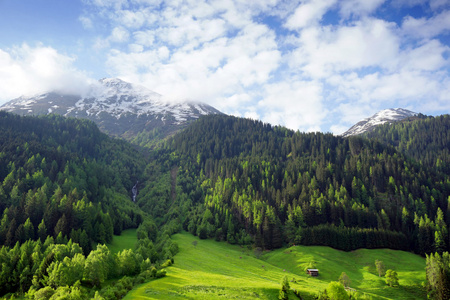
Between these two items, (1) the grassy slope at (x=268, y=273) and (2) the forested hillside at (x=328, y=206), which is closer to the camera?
(1) the grassy slope at (x=268, y=273)

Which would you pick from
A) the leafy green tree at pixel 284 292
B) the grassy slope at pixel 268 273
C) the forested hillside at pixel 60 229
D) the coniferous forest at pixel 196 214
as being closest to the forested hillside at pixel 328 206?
the coniferous forest at pixel 196 214

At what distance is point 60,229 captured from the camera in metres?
97.1

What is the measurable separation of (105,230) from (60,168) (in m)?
76.3

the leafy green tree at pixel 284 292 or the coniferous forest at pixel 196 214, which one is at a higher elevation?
the coniferous forest at pixel 196 214

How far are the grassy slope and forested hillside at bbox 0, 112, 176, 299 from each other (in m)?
8.76

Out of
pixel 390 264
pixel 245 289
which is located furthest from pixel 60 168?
pixel 390 264

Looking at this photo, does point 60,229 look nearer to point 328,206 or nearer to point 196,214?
point 196,214

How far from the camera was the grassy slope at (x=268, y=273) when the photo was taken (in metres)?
57.7

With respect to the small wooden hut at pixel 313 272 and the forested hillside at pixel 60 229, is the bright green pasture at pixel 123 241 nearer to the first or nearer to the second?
the forested hillside at pixel 60 229

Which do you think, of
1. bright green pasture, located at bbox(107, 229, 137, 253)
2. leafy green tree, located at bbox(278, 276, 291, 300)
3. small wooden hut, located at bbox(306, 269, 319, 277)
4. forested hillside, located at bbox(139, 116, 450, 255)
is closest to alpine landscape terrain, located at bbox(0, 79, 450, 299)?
leafy green tree, located at bbox(278, 276, 291, 300)

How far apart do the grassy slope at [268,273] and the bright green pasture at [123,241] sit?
2209 cm

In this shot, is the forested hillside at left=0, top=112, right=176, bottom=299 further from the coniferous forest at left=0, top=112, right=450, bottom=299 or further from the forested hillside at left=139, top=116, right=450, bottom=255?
the forested hillside at left=139, top=116, right=450, bottom=255

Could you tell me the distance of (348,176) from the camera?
17838cm

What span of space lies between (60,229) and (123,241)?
28.3m
